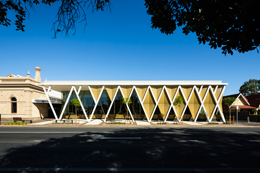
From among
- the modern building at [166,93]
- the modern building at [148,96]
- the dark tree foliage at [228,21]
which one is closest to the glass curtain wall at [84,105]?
the modern building at [148,96]

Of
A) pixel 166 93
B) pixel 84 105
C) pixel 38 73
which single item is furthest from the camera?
pixel 38 73

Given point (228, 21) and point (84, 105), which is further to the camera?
point (84, 105)

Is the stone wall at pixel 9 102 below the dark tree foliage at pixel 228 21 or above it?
below

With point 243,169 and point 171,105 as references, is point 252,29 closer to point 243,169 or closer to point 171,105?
point 243,169

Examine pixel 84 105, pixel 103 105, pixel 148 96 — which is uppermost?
pixel 148 96

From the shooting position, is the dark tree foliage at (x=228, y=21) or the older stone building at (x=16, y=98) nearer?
the dark tree foliage at (x=228, y=21)

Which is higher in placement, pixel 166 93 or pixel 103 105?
pixel 166 93

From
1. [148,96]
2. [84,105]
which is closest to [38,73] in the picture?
[84,105]

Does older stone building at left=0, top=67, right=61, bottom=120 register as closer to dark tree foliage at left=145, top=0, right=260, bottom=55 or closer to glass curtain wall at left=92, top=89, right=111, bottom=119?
glass curtain wall at left=92, top=89, right=111, bottom=119

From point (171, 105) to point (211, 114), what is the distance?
20.2ft

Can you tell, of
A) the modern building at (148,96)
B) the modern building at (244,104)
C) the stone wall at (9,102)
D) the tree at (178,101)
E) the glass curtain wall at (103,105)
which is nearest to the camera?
the tree at (178,101)

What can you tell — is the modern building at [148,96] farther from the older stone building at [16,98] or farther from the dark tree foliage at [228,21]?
the dark tree foliage at [228,21]

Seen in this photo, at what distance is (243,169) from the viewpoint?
5.05 metres

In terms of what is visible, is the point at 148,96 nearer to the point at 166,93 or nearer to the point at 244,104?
the point at 166,93
